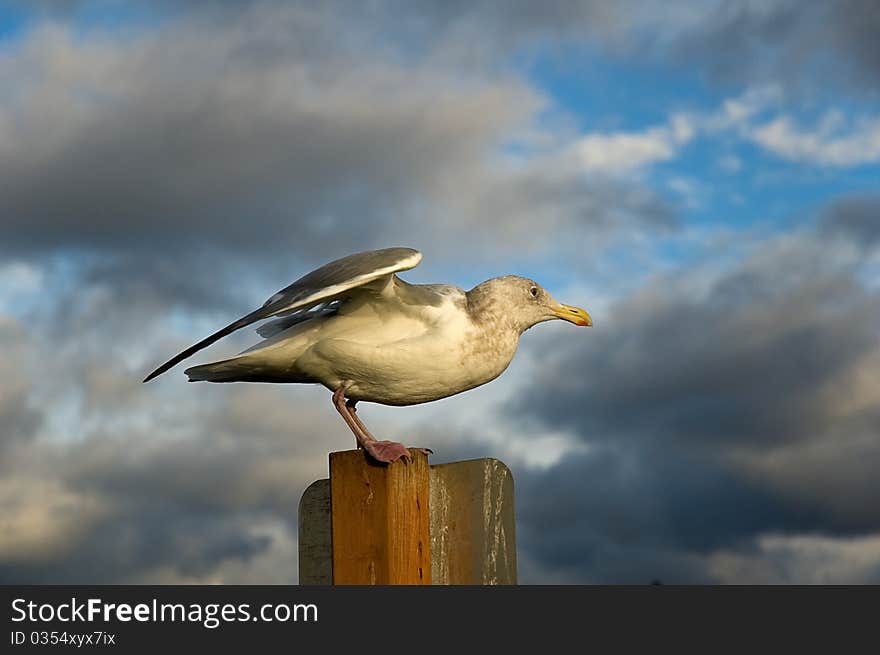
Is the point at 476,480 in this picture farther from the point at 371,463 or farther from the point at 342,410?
the point at 342,410

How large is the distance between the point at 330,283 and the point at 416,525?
210 cm

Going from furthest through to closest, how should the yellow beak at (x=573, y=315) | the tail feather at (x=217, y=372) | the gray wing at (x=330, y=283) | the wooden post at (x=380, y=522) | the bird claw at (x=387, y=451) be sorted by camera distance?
1. the yellow beak at (x=573, y=315)
2. the tail feather at (x=217, y=372)
3. the gray wing at (x=330, y=283)
4. the bird claw at (x=387, y=451)
5. the wooden post at (x=380, y=522)

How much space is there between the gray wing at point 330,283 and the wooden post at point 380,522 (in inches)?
53.0

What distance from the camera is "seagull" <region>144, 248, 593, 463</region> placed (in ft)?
26.6

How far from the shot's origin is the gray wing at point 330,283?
25.7 ft

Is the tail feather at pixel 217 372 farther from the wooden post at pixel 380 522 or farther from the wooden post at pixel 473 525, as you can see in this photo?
the wooden post at pixel 473 525

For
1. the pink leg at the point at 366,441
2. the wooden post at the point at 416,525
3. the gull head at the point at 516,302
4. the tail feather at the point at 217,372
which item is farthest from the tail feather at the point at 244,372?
the wooden post at the point at 416,525

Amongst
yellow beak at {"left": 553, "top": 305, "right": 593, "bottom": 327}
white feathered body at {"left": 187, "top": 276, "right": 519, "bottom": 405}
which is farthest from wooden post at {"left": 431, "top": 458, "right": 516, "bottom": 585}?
yellow beak at {"left": 553, "top": 305, "right": 593, "bottom": 327}

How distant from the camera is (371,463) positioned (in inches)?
279

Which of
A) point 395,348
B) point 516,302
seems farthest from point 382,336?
point 516,302

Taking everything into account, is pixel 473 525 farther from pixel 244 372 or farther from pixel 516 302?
pixel 244 372

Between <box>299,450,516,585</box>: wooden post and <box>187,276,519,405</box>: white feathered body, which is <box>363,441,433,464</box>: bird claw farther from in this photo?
<box>187,276,519,405</box>: white feathered body
